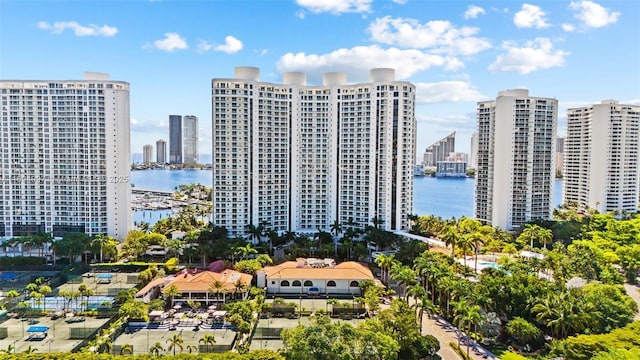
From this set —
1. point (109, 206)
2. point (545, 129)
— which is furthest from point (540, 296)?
point (109, 206)

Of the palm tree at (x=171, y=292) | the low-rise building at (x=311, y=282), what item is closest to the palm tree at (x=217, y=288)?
the palm tree at (x=171, y=292)

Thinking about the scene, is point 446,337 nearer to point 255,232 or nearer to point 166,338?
point 166,338

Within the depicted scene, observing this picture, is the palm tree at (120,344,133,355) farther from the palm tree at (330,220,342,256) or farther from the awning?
the palm tree at (330,220,342,256)

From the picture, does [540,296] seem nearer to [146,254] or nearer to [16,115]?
[146,254]

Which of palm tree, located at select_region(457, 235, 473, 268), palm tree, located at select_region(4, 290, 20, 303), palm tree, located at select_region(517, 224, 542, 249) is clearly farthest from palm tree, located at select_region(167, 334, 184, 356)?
palm tree, located at select_region(517, 224, 542, 249)

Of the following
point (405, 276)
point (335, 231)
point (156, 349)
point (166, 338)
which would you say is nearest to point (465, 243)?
point (405, 276)
